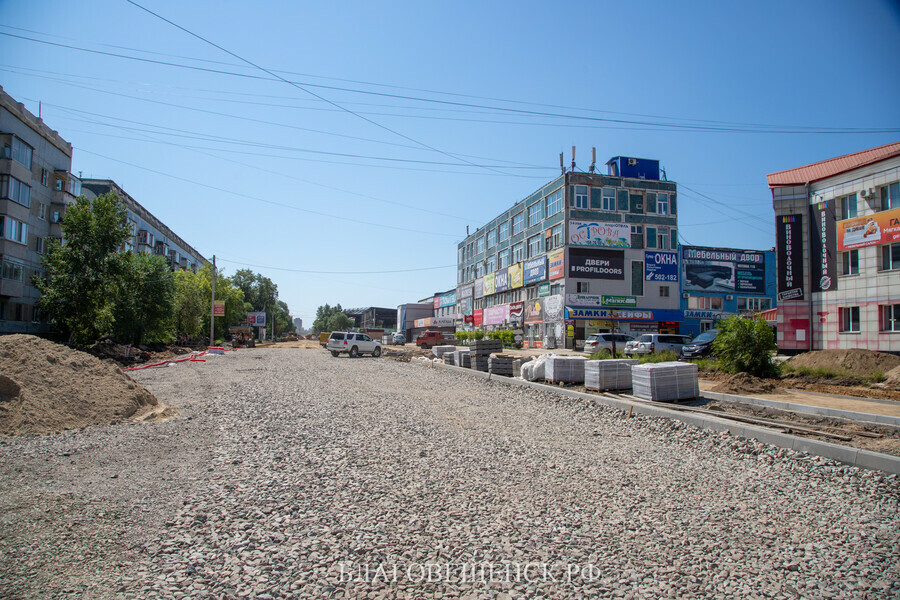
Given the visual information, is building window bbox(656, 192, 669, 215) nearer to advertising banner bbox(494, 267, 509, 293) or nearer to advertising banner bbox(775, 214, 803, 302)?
advertising banner bbox(494, 267, 509, 293)

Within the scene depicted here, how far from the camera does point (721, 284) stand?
170 feet

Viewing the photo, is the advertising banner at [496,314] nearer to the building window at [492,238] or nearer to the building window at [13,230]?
the building window at [492,238]

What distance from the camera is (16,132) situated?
32719 mm

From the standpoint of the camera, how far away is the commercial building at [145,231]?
55406mm

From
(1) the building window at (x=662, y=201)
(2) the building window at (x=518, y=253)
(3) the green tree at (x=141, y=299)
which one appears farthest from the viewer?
(2) the building window at (x=518, y=253)

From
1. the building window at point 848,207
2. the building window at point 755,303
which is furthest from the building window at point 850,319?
the building window at point 755,303

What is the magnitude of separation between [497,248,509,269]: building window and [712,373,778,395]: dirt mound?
50.7 m

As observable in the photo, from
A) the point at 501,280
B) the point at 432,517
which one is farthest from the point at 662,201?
the point at 432,517

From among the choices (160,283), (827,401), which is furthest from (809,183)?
(160,283)

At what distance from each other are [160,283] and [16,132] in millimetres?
14174

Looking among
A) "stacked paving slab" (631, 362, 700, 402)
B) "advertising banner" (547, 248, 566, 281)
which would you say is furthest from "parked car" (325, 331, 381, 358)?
"stacked paving slab" (631, 362, 700, 402)

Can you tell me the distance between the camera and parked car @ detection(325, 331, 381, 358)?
39688 millimetres

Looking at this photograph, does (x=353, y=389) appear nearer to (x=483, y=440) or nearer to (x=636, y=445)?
(x=483, y=440)

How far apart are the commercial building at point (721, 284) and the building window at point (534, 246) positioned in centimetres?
1465
